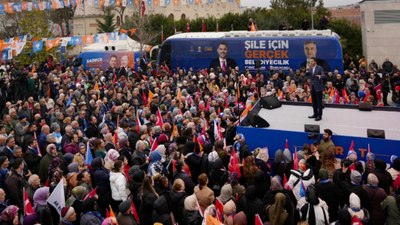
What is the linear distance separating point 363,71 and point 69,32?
51.7 metres

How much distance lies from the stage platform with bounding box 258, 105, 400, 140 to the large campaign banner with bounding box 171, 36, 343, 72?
10833mm

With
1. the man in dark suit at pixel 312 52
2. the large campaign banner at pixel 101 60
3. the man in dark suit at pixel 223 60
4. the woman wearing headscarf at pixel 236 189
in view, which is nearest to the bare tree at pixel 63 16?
the large campaign banner at pixel 101 60

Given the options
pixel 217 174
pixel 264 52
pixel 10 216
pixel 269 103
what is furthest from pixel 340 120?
pixel 264 52

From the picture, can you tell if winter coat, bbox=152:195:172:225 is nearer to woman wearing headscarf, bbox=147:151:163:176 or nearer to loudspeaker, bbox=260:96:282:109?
woman wearing headscarf, bbox=147:151:163:176

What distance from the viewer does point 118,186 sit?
801 centimetres

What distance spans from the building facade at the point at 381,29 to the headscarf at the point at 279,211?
1006 inches

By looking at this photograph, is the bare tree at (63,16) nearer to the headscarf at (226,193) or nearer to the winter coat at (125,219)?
the headscarf at (226,193)

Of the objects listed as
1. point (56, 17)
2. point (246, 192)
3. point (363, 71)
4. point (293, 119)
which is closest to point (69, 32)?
point (56, 17)

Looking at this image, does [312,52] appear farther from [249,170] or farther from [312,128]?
[249,170]

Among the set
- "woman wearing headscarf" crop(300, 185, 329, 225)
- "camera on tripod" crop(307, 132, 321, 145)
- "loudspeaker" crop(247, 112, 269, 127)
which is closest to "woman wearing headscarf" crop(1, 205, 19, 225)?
"woman wearing headscarf" crop(300, 185, 329, 225)

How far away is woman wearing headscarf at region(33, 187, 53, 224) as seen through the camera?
7.16 m

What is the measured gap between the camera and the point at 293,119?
1205 cm

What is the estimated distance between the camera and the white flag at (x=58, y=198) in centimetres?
722

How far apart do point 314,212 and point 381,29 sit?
84.7 ft
